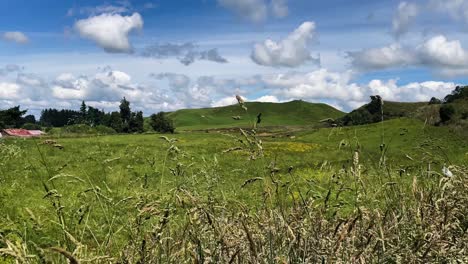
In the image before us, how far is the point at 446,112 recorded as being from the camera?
5378cm

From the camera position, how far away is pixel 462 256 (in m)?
3.78

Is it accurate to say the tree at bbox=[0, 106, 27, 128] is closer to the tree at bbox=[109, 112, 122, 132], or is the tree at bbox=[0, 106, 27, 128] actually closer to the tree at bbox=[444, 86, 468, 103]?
the tree at bbox=[109, 112, 122, 132]

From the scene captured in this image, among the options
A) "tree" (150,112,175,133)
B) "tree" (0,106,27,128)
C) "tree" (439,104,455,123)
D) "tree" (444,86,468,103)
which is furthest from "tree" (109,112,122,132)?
"tree" (439,104,455,123)

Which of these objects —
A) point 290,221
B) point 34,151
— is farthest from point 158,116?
point 290,221

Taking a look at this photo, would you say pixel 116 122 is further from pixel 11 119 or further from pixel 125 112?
pixel 11 119

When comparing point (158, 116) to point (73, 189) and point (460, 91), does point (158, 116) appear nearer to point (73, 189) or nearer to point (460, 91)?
point (460, 91)

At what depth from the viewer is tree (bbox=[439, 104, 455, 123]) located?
53.5 meters

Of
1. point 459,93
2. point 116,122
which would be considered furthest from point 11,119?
point 116,122

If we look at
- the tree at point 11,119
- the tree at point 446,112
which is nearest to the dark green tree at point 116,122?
the tree at point 11,119

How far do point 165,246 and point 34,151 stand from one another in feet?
86.9

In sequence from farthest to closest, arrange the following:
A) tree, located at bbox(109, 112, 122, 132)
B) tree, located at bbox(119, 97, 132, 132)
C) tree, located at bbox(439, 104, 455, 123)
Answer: tree, located at bbox(119, 97, 132, 132) < tree, located at bbox(109, 112, 122, 132) < tree, located at bbox(439, 104, 455, 123)

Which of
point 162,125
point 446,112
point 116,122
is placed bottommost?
point 162,125

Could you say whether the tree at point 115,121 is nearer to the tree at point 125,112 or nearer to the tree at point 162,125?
the tree at point 125,112

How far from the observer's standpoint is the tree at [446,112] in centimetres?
→ 5350
